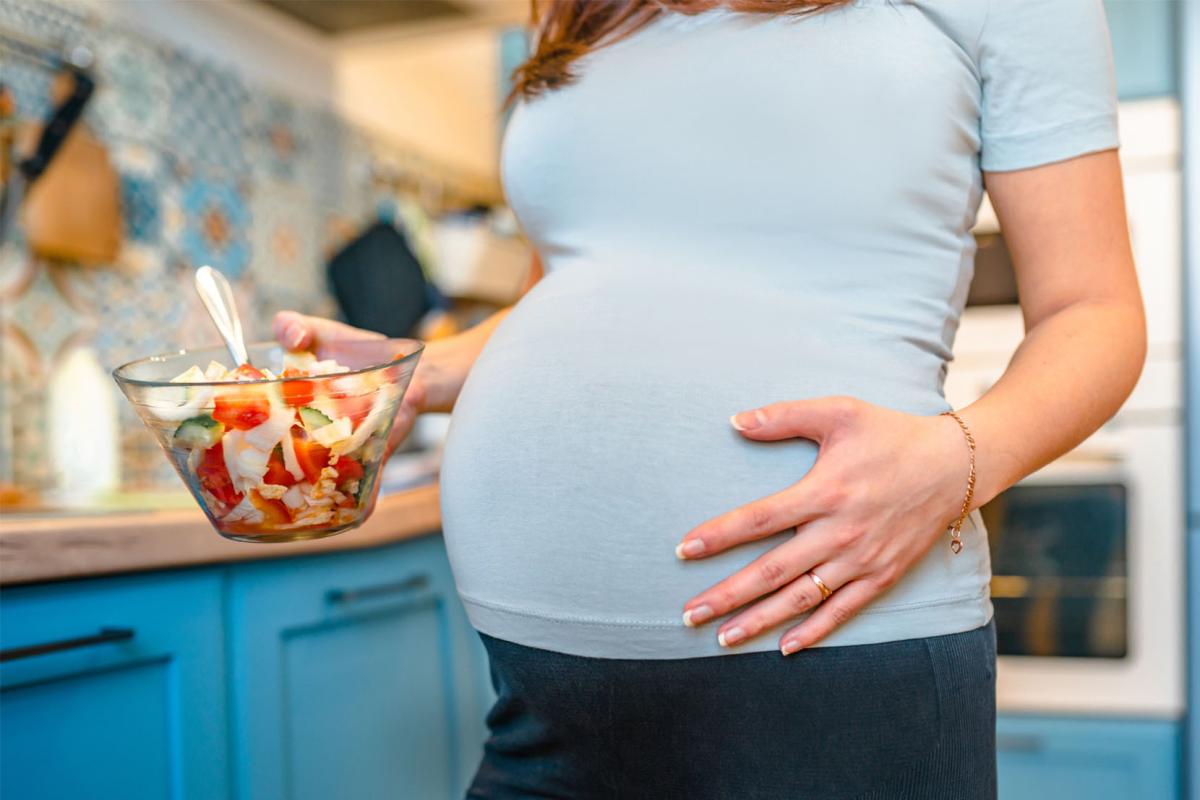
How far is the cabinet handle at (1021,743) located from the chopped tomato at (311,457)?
1.64 metres

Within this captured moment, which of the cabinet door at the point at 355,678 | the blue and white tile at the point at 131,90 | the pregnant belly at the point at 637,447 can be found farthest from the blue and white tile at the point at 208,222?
the pregnant belly at the point at 637,447

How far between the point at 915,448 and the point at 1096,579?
1.55m

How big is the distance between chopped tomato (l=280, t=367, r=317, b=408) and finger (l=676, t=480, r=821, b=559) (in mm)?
208

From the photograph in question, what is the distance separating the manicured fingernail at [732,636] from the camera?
1.68ft

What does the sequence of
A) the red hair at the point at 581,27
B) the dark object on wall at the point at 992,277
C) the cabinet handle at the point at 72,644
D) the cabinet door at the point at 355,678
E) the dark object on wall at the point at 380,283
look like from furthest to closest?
the dark object on wall at the point at 380,283, the dark object on wall at the point at 992,277, the cabinet door at the point at 355,678, the cabinet handle at the point at 72,644, the red hair at the point at 581,27

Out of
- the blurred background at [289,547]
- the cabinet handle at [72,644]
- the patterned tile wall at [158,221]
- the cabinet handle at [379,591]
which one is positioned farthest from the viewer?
the patterned tile wall at [158,221]

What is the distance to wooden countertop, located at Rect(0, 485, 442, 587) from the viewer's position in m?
0.95

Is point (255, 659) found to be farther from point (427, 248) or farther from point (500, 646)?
point (427, 248)

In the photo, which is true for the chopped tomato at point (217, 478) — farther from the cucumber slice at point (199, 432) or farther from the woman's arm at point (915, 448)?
the woman's arm at point (915, 448)

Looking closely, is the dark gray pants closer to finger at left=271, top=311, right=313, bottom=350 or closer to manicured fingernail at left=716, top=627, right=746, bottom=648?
manicured fingernail at left=716, top=627, right=746, bottom=648

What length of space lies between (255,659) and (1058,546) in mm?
1354

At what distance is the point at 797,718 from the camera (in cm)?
52

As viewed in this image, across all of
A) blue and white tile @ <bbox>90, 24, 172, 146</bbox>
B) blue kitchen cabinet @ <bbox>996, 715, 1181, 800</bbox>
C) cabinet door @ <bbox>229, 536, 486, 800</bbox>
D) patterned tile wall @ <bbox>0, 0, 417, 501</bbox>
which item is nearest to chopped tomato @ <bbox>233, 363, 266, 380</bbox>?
cabinet door @ <bbox>229, 536, 486, 800</bbox>

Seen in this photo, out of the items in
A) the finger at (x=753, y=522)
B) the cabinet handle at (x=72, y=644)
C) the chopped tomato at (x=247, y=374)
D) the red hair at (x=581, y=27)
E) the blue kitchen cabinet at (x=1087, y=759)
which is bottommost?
the blue kitchen cabinet at (x=1087, y=759)
